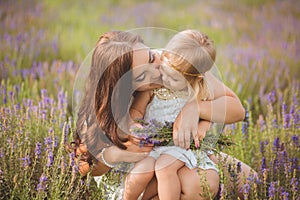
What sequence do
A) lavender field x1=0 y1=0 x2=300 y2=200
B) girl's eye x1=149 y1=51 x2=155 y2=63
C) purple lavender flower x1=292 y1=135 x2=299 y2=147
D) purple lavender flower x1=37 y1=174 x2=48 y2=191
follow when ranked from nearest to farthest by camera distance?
purple lavender flower x1=37 y1=174 x2=48 y2=191 < girl's eye x1=149 y1=51 x2=155 y2=63 < lavender field x1=0 y1=0 x2=300 y2=200 < purple lavender flower x1=292 y1=135 x2=299 y2=147

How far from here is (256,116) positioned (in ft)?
12.6

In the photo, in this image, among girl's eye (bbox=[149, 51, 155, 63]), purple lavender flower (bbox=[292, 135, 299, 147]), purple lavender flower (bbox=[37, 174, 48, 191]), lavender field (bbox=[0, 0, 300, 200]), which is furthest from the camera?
purple lavender flower (bbox=[292, 135, 299, 147])

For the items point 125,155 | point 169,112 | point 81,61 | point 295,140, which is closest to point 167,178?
point 125,155

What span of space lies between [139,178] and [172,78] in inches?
19.5

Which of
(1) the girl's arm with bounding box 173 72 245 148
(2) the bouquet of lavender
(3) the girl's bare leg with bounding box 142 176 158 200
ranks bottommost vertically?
(3) the girl's bare leg with bounding box 142 176 158 200

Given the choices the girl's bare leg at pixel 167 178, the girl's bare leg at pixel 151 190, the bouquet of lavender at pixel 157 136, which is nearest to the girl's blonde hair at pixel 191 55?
the bouquet of lavender at pixel 157 136

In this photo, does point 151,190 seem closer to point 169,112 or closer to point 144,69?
point 169,112

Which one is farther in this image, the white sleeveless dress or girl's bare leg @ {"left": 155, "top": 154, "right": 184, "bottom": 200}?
Answer: the white sleeveless dress

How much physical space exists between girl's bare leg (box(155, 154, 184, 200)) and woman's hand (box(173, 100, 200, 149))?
0.31 ft

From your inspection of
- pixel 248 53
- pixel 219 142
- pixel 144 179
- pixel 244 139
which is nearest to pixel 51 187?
pixel 144 179

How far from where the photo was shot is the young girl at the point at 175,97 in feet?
7.13

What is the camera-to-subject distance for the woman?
86.2 inches

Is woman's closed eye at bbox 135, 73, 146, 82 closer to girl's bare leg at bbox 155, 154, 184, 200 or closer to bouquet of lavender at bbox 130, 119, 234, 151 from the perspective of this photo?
bouquet of lavender at bbox 130, 119, 234, 151

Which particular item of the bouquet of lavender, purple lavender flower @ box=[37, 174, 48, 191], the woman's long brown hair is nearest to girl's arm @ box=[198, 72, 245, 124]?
the bouquet of lavender
